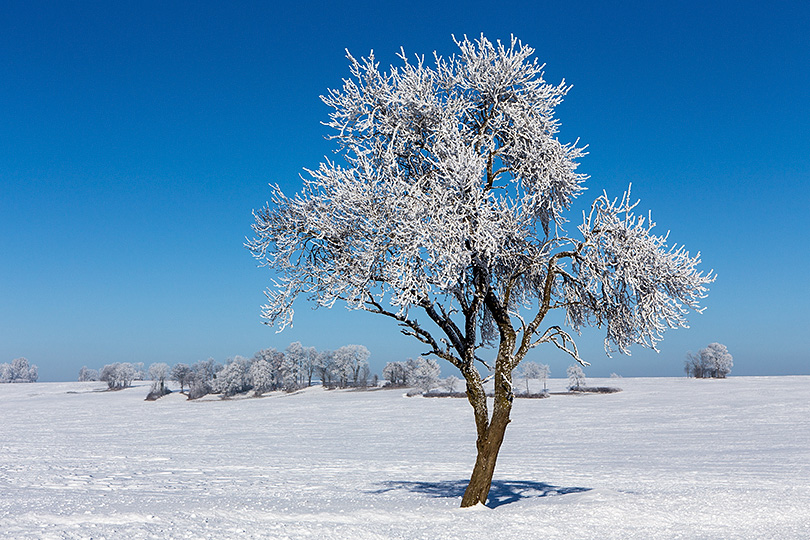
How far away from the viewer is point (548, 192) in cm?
1191

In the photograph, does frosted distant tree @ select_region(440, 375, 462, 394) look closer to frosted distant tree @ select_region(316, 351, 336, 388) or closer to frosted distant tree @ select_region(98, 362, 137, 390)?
frosted distant tree @ select_region(316, 351, 336, 388)

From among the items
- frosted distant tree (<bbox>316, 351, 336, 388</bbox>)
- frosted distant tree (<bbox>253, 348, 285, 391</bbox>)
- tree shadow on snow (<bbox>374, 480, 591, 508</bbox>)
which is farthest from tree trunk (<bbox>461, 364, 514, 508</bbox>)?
frosted distant tree (<bbox>316, 351, 336, 388</bbox>)

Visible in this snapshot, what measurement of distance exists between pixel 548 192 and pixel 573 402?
167ft

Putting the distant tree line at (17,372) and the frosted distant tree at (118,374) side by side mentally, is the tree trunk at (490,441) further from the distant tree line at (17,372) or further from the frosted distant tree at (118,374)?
the distant tree line at (17,372)

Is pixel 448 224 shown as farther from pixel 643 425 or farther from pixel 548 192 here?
pixel 643 425

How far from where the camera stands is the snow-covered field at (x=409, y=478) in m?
9.58

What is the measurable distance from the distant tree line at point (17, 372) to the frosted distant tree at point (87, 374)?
74.9 feet

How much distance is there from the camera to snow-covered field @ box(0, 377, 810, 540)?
958 cm

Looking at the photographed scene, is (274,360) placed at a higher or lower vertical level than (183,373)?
higher

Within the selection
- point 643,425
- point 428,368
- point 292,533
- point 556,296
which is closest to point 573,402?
point 643,425

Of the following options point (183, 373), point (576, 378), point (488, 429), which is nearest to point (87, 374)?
point (183, 373)

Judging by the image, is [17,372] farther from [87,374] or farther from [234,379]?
[234,379]

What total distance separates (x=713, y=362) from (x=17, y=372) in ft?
671

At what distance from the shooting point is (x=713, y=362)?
110 m
